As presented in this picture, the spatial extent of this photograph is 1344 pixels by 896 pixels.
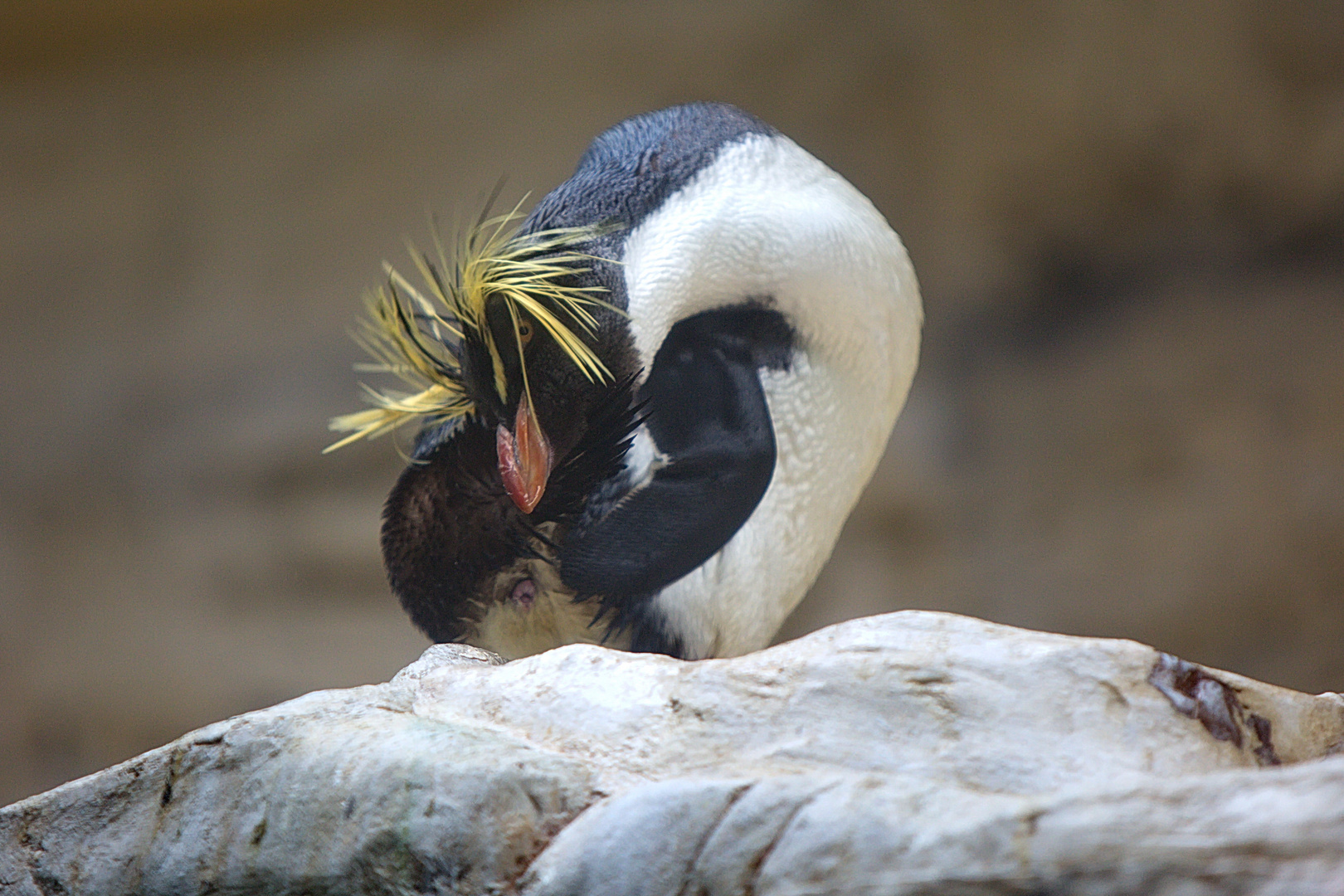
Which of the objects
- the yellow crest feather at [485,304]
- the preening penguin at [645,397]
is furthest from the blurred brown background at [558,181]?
the yellow crest feather at [485,304]

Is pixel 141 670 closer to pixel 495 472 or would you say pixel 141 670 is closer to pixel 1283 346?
pixel 495 472

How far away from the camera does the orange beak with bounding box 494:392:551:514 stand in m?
0.86

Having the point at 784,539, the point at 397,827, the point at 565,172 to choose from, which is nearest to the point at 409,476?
the point at 784,539

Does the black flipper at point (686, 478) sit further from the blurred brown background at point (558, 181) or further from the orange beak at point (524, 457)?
the blurred brown background at point (558, 181)

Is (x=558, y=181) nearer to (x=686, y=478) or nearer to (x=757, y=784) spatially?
(x=686, y=478)

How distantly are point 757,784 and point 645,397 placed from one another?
449 mm

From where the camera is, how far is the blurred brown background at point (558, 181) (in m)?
1.70

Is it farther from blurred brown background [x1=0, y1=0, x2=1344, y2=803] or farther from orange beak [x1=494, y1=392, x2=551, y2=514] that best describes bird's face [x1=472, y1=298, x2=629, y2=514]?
blurred brown background [x1=0, y1=0, x2=1344, y2=803]

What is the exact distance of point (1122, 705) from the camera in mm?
561

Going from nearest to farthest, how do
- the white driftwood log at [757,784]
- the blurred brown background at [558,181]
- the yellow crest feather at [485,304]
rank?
the white driftwood log at [757,784] < the yellow crest feather at [485,304] < the blurred brown background at [558,181]

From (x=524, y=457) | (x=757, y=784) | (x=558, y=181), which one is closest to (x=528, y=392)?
(x=524, y=457)

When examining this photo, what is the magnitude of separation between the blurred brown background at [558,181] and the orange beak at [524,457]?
1.10m

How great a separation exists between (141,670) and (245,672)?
0.21 metres

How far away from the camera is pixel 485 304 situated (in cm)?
85
